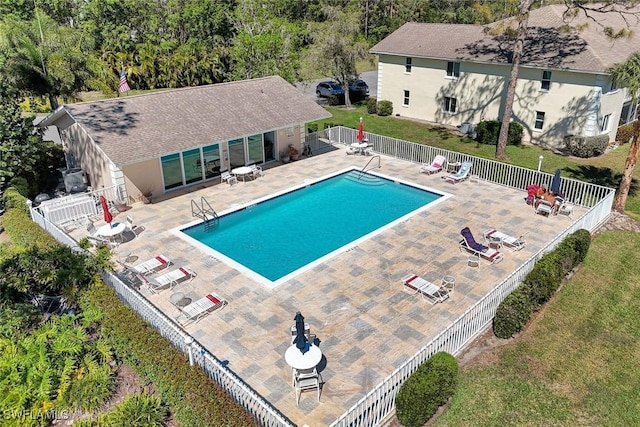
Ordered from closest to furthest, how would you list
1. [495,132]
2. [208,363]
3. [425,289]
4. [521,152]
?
[208,363], [425,289], [521,152], [495,132]

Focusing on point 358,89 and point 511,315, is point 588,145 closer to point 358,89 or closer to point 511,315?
point 511,315

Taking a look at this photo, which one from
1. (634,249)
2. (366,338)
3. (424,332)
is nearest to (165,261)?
(366,338)

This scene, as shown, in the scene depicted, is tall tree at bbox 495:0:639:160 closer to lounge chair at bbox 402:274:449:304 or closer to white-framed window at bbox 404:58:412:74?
white-framed window at bbox 404:58:412:74

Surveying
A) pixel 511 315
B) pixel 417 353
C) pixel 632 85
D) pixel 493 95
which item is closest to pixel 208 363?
pixel 417 353

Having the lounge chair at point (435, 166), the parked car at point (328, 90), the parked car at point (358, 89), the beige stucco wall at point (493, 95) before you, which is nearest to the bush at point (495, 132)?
the beige stucco wall at point (493, 95)

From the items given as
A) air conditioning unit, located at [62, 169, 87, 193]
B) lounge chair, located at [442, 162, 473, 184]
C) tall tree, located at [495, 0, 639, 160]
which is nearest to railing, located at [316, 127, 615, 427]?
lounge chair, located at [442, 162, 473, 184]

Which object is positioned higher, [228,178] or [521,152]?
[228,178]
